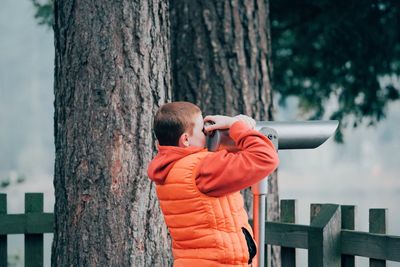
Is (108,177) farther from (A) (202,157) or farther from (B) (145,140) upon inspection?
(A) (202,157)

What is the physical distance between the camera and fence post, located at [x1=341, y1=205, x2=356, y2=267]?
408 centimetres

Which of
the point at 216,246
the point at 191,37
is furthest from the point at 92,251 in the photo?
the point at 191,37

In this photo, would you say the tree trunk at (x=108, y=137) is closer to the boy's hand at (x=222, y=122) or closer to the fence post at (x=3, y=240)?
the boy's hand at (x=222, y=122)

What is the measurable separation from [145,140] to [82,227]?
0.51 m

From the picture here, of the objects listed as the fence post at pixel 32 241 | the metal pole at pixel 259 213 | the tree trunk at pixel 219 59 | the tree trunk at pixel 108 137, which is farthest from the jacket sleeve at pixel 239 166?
the tree trunk at pixel 219 59

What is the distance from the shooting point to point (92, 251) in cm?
396

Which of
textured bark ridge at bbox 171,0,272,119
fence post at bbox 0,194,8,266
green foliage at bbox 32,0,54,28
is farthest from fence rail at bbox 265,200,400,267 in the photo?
green foliage at bbox 32,0,54,28

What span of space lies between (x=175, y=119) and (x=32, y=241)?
237 centimetres

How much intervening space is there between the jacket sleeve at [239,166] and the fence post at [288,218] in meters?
1.37

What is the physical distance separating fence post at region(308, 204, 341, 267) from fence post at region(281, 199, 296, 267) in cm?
27

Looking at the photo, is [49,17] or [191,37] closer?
[191,37]

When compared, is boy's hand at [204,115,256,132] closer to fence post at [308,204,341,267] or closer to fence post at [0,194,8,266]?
fence post at [308,204,341,267]

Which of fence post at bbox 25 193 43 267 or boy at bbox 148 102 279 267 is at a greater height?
boy at bbox 148 102 279 267

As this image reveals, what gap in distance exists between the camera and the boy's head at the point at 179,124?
3102 millimetres
